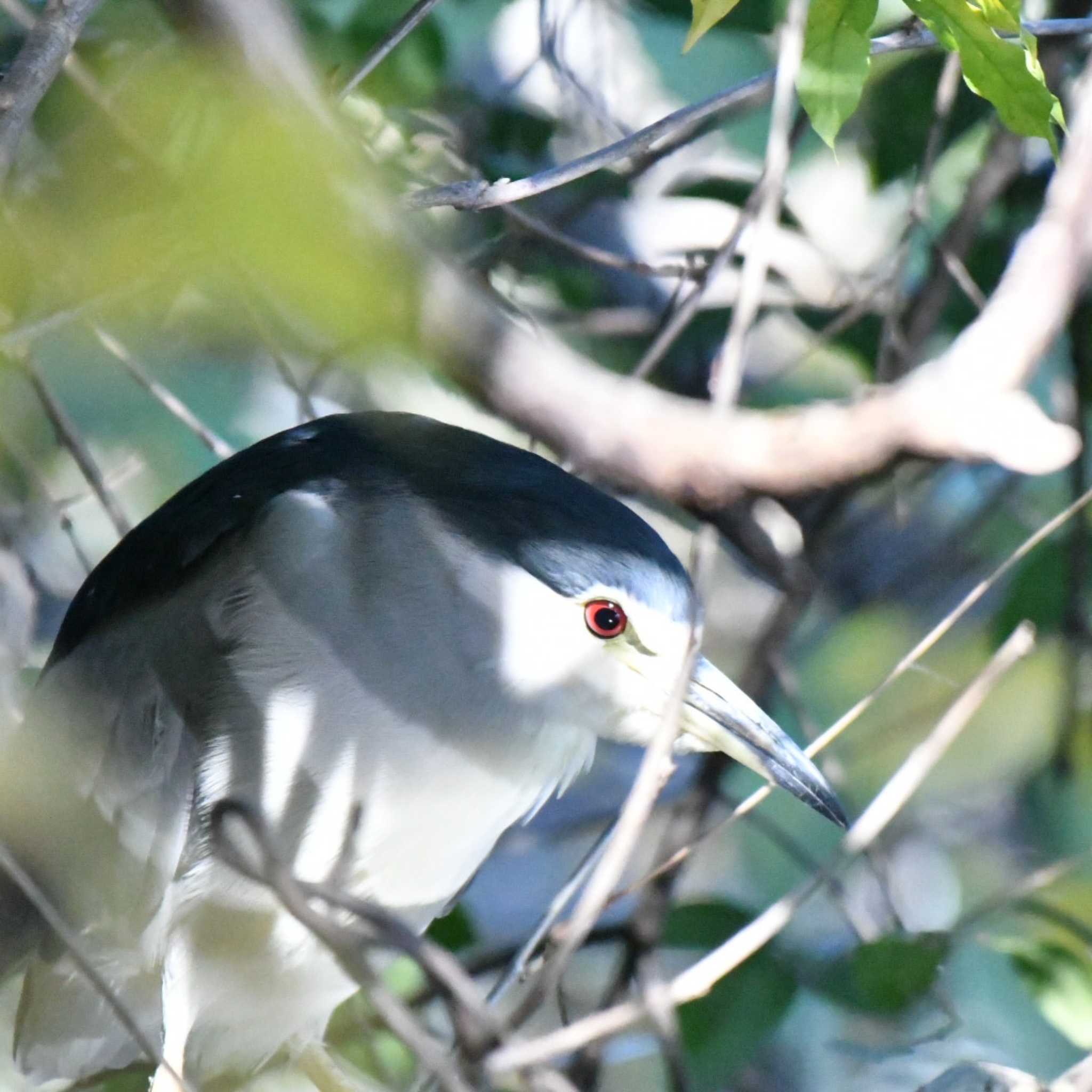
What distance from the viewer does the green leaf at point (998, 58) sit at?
0.90m

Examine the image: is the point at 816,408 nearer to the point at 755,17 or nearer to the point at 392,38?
the point at 392,38

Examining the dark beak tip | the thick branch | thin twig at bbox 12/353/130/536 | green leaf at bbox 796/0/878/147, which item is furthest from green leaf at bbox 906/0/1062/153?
thin twig at bbox 12/353/130/536

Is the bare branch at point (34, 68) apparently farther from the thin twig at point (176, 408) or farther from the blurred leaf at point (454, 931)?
the blurred leaf at point (454, 931)

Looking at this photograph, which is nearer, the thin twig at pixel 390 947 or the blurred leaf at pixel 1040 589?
the thin twig at pixel 390 947

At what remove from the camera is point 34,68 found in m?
0.94

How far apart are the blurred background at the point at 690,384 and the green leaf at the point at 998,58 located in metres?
0.36

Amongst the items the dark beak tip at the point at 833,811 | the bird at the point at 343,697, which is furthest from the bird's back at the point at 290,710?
the dark beak tip at the point at 833,811

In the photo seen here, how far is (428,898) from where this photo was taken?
4.84 feet

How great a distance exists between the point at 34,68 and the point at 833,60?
54 cm

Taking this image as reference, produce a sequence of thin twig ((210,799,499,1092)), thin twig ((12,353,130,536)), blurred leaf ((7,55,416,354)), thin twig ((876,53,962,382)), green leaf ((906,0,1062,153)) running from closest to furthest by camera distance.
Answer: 1. blurred leaf ((7,55,416,354))
2. thin twig ((210,799,499,1092))
3. green leaf ((906,0,1062,153))
4. thin twig ((12,353,130,536))
5. thin twig ((876,53,962,382))

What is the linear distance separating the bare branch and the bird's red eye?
26.0 inches

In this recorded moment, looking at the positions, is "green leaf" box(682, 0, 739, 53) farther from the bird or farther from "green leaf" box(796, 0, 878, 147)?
the bird

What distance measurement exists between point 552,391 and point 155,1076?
2.70ft

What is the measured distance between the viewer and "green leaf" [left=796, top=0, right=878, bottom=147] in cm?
93
